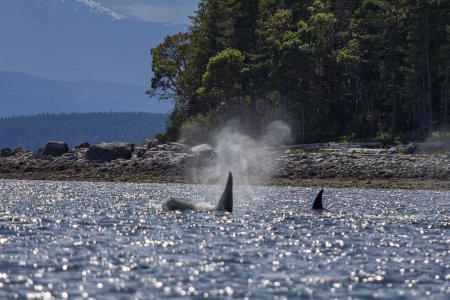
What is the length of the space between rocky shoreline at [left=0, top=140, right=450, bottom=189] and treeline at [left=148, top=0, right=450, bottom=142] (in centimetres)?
1113

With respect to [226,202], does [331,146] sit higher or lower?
higher

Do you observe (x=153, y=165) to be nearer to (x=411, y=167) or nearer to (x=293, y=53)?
(x=293, y=53)

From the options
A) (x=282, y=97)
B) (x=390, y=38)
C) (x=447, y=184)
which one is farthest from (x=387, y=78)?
(x=447, y=184)

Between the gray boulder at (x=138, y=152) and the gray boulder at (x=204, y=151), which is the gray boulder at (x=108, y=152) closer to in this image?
the gray boulder at (x=138, y=152)

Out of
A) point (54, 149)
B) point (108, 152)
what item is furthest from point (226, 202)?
point (54, 149)

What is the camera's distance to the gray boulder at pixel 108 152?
116875 millimetres

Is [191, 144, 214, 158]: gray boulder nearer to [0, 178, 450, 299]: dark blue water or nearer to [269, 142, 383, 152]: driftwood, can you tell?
[269, 142, 383, 152]: driftwood

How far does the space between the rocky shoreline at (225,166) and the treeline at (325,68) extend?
36.5ft

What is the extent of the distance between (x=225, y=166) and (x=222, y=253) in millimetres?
75050

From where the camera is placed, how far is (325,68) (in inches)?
4887

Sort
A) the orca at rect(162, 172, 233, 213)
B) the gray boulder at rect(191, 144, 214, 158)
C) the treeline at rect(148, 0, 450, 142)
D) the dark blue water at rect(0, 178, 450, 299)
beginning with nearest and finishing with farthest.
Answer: the dark blue water at rect(0, 178, 450, 299), the orca at rect(162, 172, 233, 213), the gray boulder at rect(191, 144, 214, 158), the treeline at rect(148, 0, 450, 142)

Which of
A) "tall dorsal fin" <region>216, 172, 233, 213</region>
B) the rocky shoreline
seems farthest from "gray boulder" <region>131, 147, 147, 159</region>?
"tall dorsal fin" <region>216, 172, 233, 213</region>

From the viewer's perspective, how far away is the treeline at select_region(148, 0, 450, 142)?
111 m

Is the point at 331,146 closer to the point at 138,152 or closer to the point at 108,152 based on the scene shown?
the point at 138,152
